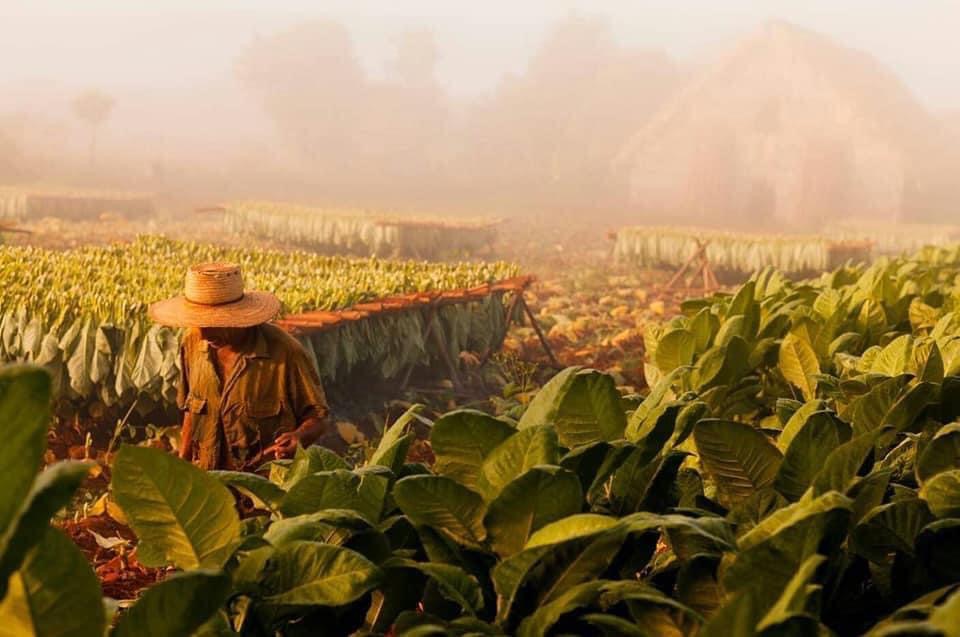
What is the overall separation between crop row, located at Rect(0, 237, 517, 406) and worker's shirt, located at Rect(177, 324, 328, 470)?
1.50m

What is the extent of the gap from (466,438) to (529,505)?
18cm

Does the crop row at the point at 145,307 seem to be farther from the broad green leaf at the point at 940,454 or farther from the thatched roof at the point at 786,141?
the thatched roof at the point at 786,141

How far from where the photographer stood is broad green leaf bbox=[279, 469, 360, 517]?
4.55ft

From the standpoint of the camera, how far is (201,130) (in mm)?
85250

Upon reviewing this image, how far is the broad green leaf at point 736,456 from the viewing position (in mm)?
1446

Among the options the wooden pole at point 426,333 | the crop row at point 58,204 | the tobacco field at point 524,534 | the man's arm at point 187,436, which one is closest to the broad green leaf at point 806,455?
the tobacco field at point 524,534

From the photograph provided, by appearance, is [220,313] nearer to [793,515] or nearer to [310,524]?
[310,524]

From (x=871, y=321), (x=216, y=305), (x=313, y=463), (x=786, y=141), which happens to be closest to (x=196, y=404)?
(x=216, y=305)

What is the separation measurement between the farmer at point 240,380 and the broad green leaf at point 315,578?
251 centimetres

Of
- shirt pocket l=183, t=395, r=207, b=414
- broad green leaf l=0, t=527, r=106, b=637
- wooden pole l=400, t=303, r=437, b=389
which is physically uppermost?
broad green leaf l=0, t=527, r=106, b=637

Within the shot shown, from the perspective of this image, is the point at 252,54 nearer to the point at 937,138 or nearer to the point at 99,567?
the point at 937,138

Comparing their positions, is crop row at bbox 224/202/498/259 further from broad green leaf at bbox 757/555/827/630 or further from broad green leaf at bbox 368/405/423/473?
broad green leaf at bbox 757/555/827/630

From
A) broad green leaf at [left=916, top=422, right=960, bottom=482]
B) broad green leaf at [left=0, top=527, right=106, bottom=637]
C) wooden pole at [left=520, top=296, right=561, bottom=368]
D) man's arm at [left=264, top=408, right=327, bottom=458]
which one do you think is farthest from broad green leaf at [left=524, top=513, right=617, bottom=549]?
wooden pole at [left=520, top=296, right=561, bottom=368]

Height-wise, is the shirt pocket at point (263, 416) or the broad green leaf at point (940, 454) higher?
the broad green leaf at point (940, 454)
